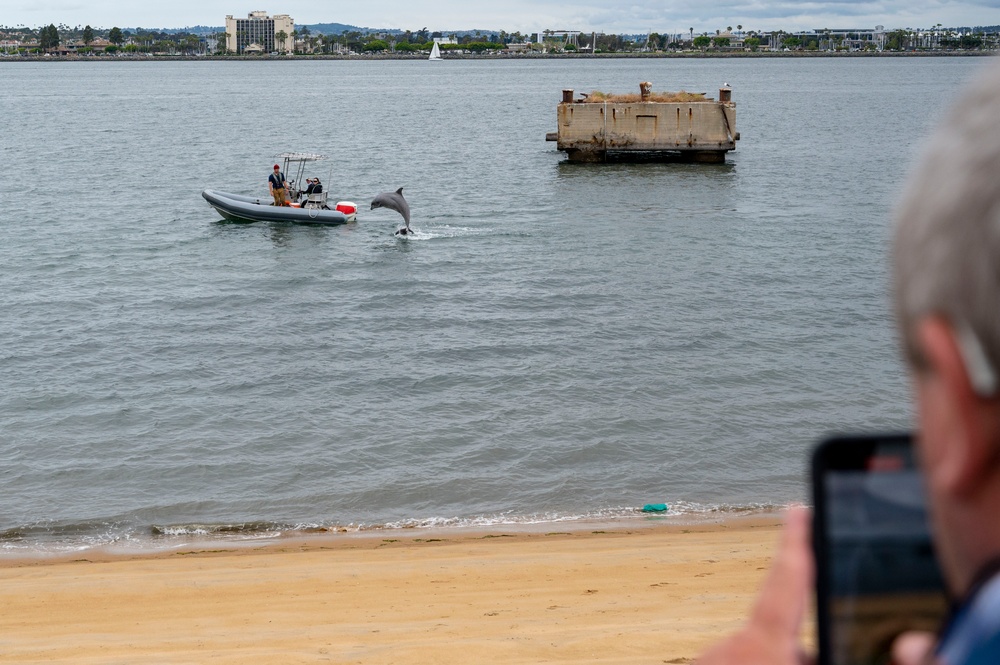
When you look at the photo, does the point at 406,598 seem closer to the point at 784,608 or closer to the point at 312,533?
the point at 312,533

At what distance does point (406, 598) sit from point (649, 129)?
46920mm

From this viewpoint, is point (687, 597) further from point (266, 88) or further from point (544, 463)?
point (266, 88)

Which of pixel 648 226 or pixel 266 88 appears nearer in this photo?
pixel 648 226

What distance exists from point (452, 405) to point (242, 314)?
A: 8.79m

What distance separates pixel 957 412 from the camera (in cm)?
72

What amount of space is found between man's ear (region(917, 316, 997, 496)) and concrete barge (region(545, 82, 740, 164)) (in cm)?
5398

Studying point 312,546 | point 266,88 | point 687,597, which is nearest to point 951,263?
point 687,597

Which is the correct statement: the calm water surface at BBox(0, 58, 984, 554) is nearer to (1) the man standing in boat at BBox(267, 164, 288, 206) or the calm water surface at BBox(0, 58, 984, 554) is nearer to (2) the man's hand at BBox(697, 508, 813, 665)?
(2) the man's hand at BBox(697, 508, 813, 665)

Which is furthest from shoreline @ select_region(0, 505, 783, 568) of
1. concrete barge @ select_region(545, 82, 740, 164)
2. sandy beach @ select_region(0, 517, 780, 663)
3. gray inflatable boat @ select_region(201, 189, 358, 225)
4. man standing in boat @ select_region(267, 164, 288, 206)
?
concrete barge @ select_region(545, 82, 740, 164)

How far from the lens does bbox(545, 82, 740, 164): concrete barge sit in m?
54.5

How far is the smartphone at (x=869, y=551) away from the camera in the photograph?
2.90 ft

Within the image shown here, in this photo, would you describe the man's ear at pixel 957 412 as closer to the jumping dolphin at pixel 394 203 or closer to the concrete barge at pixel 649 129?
the jumping dolphin at pixel 394 203

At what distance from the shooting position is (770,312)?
24.8 metres

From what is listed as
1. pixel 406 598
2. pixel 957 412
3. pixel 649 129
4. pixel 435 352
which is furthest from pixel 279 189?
pixel 957 412
